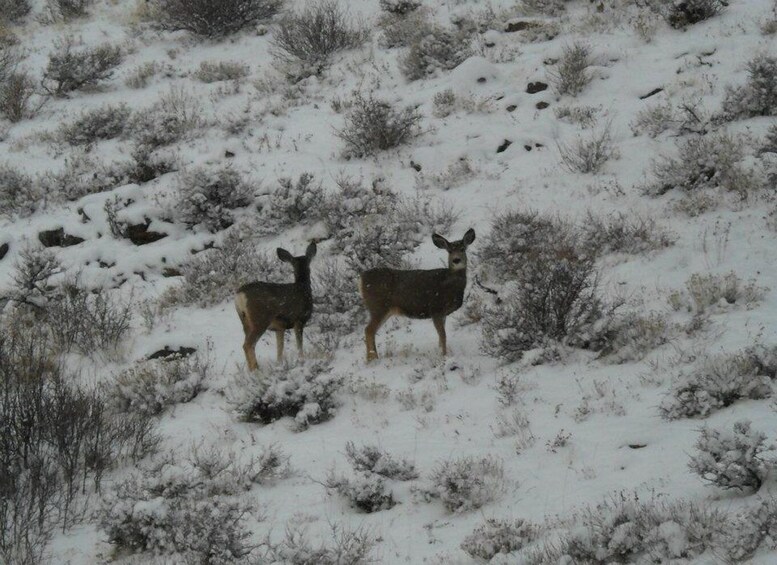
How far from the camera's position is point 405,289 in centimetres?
890

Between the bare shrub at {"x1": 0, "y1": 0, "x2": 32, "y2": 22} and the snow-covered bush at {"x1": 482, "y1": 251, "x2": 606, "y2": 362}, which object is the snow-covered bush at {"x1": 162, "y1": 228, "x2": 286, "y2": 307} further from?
the bare shrub at {"x1": 0, "y1": 0, "x2": 32, "y2": 22}

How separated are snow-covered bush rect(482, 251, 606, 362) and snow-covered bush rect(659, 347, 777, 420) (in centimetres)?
183

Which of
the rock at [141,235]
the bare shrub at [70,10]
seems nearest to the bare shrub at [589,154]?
the rock at [141,235]

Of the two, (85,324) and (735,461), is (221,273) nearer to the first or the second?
(85,324)

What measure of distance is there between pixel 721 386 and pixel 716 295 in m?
2.41

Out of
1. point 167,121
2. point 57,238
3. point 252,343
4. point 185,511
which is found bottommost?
point 57,238

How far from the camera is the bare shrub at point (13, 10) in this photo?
24891 mm

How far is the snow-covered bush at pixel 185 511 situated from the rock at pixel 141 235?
777 centimetres

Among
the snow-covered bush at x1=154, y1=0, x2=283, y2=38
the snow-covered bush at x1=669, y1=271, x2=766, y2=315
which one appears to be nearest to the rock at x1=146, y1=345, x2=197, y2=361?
the snow-covered bush at x1=669, y1=271, x2=766, y2=315

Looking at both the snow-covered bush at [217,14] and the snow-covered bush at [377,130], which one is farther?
the snow-covered bush at [217,14]

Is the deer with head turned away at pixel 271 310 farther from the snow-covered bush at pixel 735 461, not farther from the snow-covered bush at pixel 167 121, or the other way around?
the snow-covered bush at pixel 167 121

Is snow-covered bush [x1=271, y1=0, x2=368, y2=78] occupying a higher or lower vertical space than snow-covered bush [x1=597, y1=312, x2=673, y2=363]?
higher

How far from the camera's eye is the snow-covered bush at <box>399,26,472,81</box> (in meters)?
16.7

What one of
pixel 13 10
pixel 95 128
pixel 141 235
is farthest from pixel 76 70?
pixel 141 235
